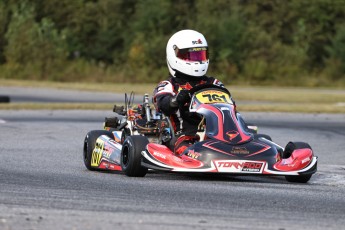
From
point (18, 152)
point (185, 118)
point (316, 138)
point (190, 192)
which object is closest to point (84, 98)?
point (316, 138)

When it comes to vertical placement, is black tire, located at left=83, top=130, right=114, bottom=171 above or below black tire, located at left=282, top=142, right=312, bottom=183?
below

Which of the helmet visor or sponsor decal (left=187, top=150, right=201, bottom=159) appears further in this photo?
the helmet visor

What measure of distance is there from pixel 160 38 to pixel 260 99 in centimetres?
1257

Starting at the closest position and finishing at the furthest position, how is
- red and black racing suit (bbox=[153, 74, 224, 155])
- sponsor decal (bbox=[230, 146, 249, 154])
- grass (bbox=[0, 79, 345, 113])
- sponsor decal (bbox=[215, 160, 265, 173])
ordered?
sponsor decal (bbox=[215, 160, 265, 173]) < sponsor decal (bbox=[230, 146, 249, 154]) < red and black racing suit (bbox=[153, 74, 224, 155]) < grass (bbox=[0, 79, 345, 113])

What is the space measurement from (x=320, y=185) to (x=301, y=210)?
222cm

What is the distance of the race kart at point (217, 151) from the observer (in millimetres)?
8883

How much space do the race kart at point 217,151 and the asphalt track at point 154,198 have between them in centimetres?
14

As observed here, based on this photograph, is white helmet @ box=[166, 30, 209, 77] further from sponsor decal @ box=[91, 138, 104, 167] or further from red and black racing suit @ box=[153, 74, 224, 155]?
sponsor decal @ box=[91, 138, 104, 167]

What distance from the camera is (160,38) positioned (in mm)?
39781

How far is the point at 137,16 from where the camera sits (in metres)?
44.8

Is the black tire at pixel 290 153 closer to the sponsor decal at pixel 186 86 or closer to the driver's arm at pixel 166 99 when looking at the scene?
the driver's arm at pixel 166 99

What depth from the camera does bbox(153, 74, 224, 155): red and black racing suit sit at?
9.58 meters

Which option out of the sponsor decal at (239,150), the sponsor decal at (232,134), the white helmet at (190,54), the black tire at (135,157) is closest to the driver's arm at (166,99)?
the white helmet at (190,54)

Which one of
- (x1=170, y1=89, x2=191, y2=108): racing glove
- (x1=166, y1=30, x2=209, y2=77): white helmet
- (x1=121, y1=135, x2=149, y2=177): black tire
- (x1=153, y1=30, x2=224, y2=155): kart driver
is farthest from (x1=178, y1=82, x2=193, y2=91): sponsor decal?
(x1=121, y1=135, x2=149, y2=177): black tire
